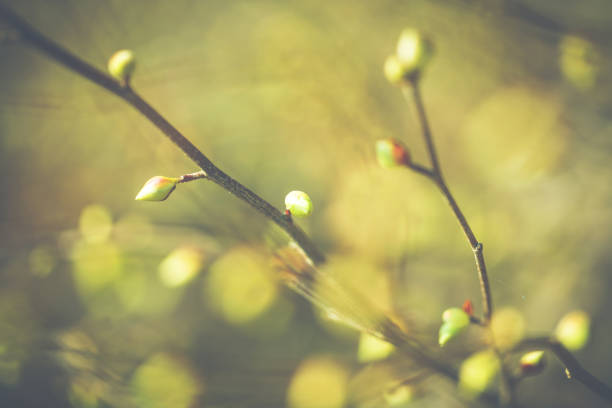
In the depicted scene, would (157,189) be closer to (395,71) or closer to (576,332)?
(395,71)

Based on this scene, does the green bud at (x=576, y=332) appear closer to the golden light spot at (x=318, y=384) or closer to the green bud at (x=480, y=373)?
the green bud at (x=480, y=373)

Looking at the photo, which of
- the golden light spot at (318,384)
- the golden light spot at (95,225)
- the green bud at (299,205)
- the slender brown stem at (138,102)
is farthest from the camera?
the golden light spot at (318,384)

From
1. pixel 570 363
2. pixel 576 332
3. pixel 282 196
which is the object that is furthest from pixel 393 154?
pixel 282 196

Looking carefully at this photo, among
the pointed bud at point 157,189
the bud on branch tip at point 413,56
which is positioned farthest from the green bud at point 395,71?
the pointed bud at point 157,189

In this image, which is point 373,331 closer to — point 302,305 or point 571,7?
point 302,305

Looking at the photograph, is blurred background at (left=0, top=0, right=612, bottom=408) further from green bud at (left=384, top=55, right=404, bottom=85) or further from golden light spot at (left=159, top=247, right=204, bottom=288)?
green bud at (left=384, top=55, right=404, bottom=85)


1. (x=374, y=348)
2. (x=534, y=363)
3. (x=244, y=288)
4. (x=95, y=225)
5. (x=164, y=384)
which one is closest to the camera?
(x=534, y=363)
